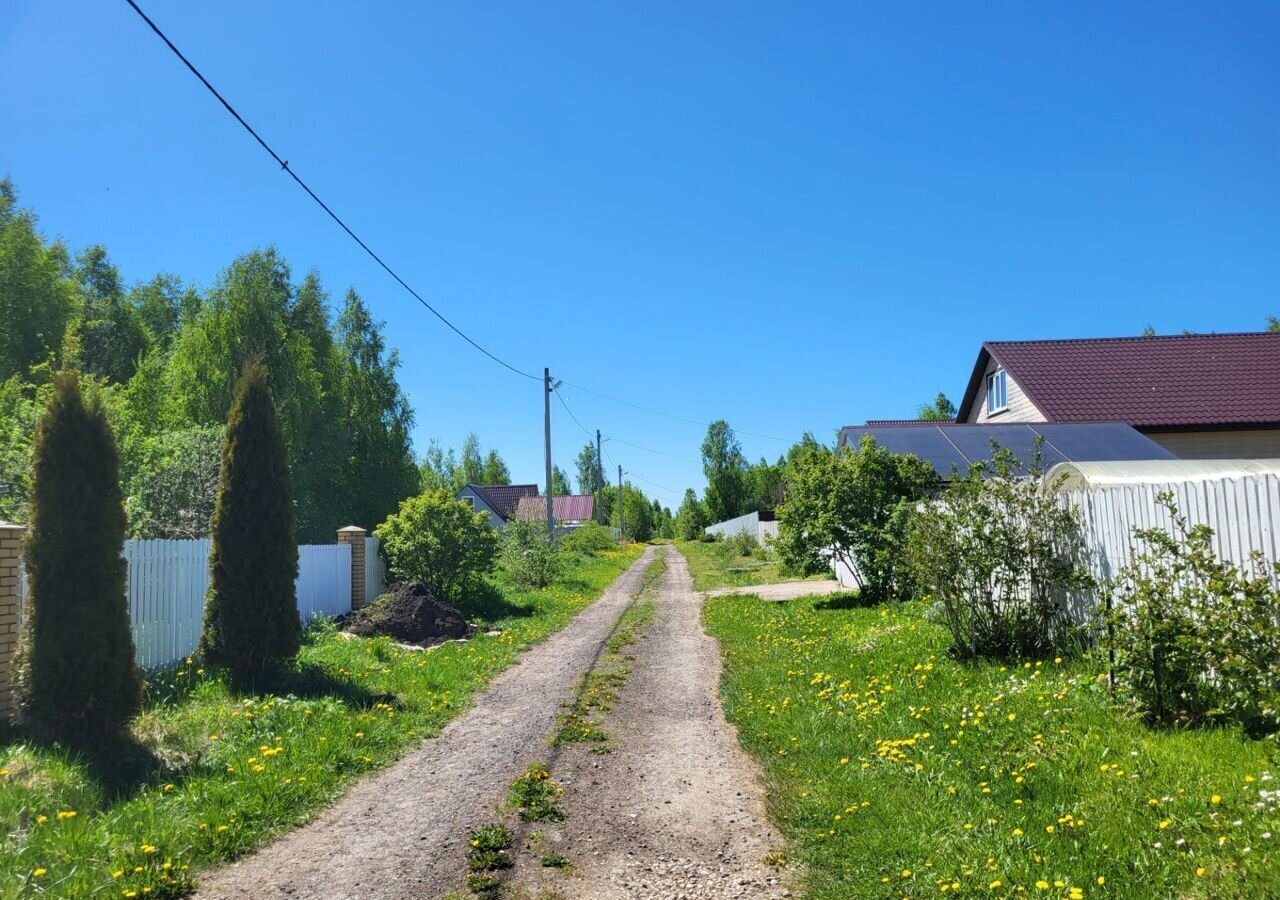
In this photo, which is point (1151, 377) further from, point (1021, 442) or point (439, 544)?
point (439, 544)

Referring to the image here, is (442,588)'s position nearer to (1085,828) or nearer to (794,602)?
(794,602)

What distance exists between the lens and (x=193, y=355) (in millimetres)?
30219

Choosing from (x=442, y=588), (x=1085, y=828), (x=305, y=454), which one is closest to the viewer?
(x=1085, y=828)

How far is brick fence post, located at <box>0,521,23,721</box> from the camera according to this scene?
6367 millimetres

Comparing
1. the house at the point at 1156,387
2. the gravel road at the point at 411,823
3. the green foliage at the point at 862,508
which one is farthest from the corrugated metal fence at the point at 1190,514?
the house at the point at 1156,387

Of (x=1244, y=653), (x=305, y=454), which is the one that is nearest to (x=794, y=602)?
(x=1244, y=653)

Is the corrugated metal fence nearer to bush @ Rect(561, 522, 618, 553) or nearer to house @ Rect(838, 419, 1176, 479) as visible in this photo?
house @ Rect(838, 419, 1176, 479)

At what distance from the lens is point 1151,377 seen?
886 inches

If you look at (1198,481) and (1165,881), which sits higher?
(1198,481)

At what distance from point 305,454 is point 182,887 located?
30264mm

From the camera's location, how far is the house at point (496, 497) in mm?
58469

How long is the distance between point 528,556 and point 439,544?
668 cm

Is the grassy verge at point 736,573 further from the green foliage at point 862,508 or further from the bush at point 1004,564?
the bush at point 1004,564

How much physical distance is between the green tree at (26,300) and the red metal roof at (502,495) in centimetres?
3109
